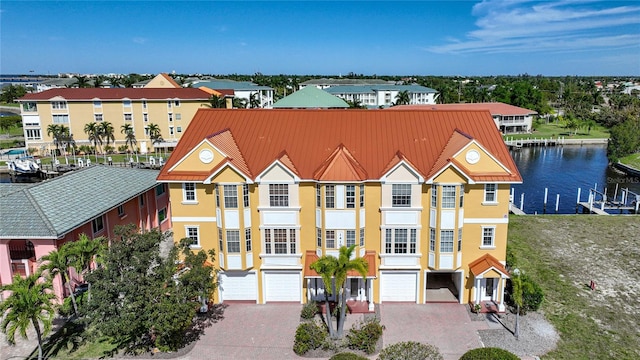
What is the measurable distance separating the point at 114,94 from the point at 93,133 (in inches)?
355

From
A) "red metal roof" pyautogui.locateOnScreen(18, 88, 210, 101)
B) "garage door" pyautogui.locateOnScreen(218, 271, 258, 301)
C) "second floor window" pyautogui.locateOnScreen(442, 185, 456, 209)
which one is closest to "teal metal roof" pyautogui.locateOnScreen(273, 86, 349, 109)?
"red metal roof" pyautogui.locateOnScreen(18, 88, 210, 101)

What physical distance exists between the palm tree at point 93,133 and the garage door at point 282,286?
217ft

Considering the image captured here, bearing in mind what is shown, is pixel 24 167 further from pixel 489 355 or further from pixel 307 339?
pixel 489 355

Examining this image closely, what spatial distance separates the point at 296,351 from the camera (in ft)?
82.6

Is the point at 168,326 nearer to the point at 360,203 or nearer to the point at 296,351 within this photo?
the point at 296,351

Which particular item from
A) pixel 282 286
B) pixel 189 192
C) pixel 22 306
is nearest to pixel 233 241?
pixel 189 192

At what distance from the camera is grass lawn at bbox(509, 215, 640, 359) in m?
26.5

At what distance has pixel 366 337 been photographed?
83.7ft

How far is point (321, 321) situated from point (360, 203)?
26.4ft

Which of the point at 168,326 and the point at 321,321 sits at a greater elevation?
the point at 168,326

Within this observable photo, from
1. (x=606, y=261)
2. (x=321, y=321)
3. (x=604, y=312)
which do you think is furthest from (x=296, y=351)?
(x=606, y=261)

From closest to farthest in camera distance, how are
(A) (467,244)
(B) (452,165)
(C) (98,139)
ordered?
(B) (452,165) → (A) (467,244) → (C) (98,139)

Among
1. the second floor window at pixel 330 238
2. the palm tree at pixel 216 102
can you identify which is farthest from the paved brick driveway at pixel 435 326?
the palm tree at pixel 216 102

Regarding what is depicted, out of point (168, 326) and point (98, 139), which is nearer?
point (168, 326)
